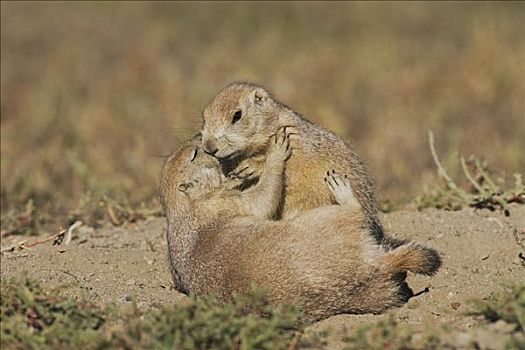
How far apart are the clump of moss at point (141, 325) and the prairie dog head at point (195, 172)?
1042 mm

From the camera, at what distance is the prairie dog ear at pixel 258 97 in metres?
5.99

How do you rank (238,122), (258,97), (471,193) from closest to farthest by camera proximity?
(238,122) < (258,97) < (471,193)

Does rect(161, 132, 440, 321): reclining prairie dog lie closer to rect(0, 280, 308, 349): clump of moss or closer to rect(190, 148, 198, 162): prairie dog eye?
rect(190, 148, 198, 162): prairie dog eye

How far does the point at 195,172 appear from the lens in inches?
224

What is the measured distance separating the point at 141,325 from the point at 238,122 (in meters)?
1.79

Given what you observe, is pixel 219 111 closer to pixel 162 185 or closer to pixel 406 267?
pixel 162 185

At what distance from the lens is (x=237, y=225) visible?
532cm

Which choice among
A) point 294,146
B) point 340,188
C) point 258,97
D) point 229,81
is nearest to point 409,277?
point 340,188

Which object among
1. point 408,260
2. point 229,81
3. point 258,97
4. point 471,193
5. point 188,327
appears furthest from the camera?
point 229,81

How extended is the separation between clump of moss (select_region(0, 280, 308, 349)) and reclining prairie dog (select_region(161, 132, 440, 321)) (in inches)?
13.3

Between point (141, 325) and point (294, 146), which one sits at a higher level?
point (294, 146)

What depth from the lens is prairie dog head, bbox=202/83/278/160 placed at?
5.71 m

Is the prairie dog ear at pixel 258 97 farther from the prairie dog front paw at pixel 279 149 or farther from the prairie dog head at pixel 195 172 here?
the prairie dog head at pixel 195 172

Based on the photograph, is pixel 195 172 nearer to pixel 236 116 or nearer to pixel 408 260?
pixel 236 116
